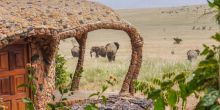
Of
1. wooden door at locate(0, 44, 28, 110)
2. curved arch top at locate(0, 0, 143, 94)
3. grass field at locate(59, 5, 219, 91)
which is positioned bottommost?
grass field at locate(59, 5, 219, 91)

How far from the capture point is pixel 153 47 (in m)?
54.1

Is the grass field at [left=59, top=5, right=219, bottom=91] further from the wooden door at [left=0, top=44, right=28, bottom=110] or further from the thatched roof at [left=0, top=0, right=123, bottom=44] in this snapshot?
the wooden door at [left=0, top=44, right=28, bottom=110]

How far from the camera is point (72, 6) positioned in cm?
1555

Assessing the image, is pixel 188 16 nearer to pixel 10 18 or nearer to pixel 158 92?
pixel 10 18

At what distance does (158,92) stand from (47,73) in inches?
469

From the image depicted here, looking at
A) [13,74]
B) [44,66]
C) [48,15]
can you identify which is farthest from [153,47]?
[13,74]

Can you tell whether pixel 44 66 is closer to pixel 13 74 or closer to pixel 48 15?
pixel 13 74

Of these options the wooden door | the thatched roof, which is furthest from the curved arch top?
the wooden door

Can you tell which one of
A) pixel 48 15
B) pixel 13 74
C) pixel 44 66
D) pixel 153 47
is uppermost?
pixel 48 15

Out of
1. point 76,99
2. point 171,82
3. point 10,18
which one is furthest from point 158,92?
point 76,99

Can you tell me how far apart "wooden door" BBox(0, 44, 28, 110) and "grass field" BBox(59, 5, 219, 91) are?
401 centimetres

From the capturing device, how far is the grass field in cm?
2609

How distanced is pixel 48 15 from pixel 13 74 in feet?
5.66

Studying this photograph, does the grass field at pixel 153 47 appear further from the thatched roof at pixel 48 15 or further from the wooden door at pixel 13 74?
the wooden door at pixel 13 74
